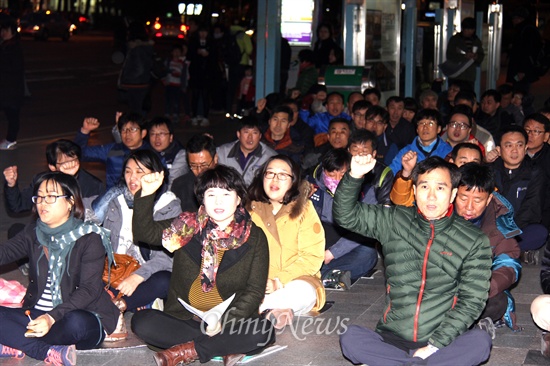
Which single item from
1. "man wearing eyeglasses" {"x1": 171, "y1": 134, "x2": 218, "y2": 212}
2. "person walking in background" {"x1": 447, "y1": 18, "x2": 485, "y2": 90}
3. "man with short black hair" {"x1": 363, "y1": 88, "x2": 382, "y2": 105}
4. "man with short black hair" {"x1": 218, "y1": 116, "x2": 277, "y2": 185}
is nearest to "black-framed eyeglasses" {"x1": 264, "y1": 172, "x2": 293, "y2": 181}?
"man wearing eyeglasses" {"x1": 171, "y1": 134, "x2": 218, "y2": 212}

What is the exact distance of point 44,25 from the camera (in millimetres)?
44719

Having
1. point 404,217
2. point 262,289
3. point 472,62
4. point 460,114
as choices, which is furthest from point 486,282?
point 472,62

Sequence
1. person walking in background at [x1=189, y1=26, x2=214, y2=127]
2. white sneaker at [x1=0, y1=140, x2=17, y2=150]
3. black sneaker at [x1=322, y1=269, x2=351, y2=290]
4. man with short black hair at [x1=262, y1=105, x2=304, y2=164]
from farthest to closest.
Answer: person walking in background at [x1=189, y1=26, x2=214, y2=127] → white sneaker at [x1=0, y1=140, x2=17, y2=150] → man with short black hair at [x1=262, y1=105, x2=304, y2=164] → black sneaker at [x1=322, y1=269, x2=351, y2=290]

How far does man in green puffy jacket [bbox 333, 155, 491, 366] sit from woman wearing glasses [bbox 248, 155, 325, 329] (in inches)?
44.7

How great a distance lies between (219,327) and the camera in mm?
5562

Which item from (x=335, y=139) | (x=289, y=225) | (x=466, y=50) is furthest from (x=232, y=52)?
(x=289, y=225)

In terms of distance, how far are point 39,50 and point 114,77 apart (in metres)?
11.1

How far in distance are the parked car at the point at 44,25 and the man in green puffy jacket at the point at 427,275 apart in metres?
41.5

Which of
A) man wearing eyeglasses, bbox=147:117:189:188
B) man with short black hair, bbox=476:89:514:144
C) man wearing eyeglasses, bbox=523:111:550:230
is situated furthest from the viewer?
man with short black hair, bbox=476:89:514:144

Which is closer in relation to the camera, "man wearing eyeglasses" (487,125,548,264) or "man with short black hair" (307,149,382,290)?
"man with short black hair" (307,149,382,290)

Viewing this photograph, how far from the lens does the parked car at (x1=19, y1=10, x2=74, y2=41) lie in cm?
4472

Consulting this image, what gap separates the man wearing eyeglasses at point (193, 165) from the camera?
25.5 ft

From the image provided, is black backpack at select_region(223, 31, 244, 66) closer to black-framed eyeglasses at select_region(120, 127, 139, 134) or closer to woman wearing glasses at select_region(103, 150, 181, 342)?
black-framed eyeglasses at select_region(120, 127, 139, 134)

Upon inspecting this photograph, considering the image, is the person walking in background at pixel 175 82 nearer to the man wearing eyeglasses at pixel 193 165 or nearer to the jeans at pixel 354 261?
the man wearing eyeglasses at pixel 193 165
